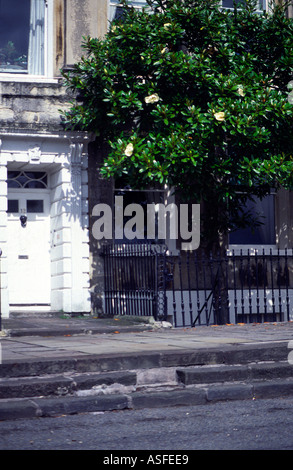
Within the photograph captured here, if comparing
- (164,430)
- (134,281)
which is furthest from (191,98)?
(164,430)

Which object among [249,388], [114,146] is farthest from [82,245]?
[249,388]

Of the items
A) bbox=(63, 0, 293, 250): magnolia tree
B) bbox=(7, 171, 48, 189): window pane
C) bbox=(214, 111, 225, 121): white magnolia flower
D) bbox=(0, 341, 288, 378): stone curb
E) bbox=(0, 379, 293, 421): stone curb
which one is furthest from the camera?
bbox=(7, 171, 48, 189): window pane

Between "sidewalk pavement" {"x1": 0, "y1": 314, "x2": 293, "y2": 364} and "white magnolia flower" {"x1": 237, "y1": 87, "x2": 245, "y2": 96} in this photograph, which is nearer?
"sidewalk pavement" {"x1": 0, "y1": 314, "x2": 293, "y2": 364}

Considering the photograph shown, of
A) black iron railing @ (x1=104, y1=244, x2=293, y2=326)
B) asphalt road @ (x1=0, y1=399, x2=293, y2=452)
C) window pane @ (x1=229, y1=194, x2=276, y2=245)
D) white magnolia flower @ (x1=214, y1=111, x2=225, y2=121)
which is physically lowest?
asphalt road @ (x1=0, y1=399, x2=293, y2=452)

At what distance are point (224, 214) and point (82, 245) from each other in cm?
274

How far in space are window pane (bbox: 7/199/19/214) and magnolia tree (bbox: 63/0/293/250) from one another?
183 centimetres

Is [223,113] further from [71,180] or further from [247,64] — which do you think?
[71,180]

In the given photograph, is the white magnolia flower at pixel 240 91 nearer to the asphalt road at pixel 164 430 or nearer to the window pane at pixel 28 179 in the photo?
the window pane at pixel 28 179

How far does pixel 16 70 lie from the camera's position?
535 inches

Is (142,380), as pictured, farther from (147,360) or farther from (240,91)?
(240,91)

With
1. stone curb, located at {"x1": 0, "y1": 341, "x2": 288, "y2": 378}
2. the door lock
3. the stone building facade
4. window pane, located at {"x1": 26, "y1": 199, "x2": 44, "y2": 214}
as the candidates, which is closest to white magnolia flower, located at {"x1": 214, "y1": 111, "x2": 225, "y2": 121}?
the stone building facade

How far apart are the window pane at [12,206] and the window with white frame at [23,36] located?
2.44 m

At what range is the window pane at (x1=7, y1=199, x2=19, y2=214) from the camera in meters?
13.3

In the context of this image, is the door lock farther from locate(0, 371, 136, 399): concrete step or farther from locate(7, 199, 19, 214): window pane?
locate(0, 371, 136, 399): concrete step
